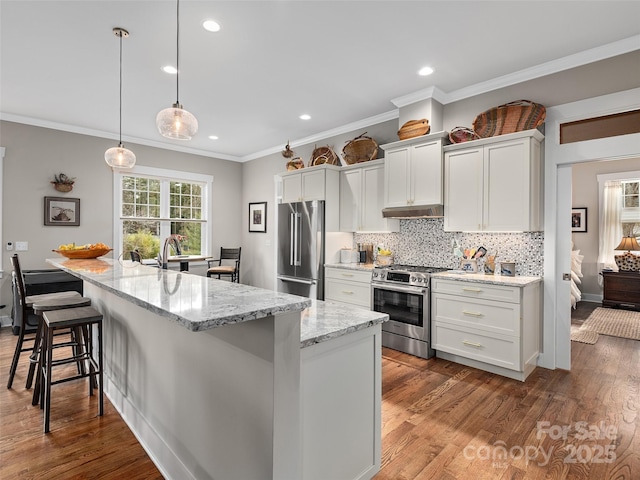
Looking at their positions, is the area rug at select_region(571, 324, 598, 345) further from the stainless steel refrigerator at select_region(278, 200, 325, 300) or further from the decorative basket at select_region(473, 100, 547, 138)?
the stainless steel refrigerator at select_region(278, 200, 325, 300)

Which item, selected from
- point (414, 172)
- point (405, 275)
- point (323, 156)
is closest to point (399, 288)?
point (405, 275)

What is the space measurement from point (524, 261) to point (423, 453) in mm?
2292

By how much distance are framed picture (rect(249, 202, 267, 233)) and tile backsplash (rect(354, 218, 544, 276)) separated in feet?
7.08

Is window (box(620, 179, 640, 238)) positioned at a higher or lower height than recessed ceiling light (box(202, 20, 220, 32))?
lower

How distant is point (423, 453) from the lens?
2072 mm

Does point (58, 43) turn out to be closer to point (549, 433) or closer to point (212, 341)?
point (212, 341)

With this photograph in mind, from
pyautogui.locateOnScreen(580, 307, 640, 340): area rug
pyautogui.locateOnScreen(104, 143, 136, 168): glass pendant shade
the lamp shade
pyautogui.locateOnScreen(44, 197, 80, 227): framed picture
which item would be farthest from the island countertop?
the lamp shade

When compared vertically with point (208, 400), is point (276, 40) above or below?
above

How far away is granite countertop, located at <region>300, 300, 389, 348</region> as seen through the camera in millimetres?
1421

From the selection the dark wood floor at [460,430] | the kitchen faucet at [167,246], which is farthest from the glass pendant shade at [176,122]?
the dark wood floor at [460,430]

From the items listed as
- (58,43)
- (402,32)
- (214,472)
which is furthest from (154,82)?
(214,472)

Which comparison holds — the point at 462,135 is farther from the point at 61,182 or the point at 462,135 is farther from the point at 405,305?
the point at 61,182

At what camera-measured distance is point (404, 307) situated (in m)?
3.79

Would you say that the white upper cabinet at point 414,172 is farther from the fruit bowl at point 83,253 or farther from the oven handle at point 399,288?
the fruit bowl at point 83,253
